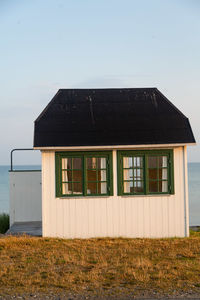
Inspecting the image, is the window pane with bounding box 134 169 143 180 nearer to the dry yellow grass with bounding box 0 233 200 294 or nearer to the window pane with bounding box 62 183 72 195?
the dry yellow grass with bounding box 0 233 200 294

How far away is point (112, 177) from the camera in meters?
12.2

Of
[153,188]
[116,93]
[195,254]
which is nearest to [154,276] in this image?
[195,254]

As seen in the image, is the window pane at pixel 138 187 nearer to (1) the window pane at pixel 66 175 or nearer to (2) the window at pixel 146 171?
(2) the window at pixel 146 171

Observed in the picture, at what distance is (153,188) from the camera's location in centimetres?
1247

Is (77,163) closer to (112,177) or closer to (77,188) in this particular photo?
(77,188)

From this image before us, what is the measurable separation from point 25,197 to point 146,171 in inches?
217

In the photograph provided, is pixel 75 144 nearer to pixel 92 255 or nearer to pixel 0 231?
pixel 92 255

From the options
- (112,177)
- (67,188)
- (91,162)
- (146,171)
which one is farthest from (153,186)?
(67,188)

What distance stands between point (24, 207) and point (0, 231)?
4.90ft

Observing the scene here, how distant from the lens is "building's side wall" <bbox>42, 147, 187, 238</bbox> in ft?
39.6

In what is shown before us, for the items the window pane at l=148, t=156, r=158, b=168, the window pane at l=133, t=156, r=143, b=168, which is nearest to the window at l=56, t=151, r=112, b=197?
the window pane at l=133, t=156, r=143, b=168

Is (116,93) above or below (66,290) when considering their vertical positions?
above

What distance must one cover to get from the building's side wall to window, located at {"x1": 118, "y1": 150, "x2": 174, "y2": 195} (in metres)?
0.20

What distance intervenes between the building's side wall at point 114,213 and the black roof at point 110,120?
0.55m
